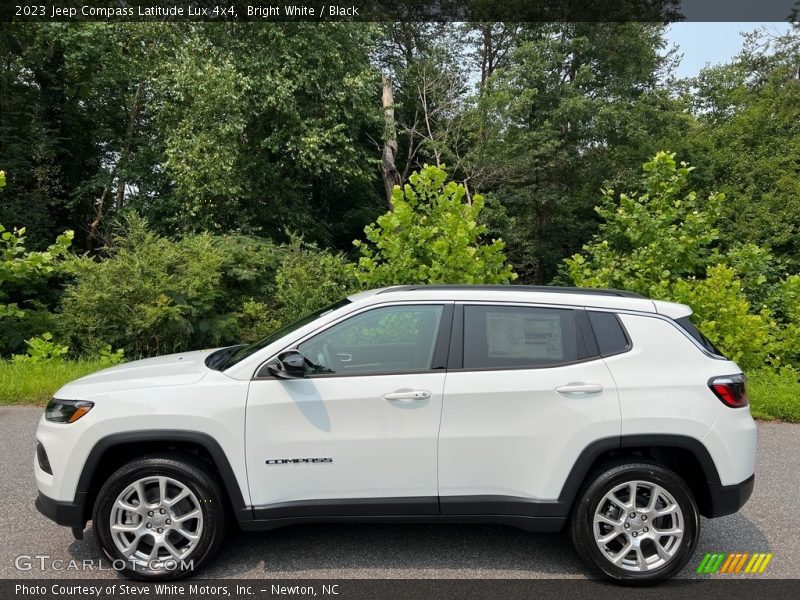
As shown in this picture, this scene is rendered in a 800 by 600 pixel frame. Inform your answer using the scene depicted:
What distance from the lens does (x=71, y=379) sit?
7953 millimetres

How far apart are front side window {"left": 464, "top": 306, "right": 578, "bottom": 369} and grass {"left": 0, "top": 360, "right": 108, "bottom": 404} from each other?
5.92 meters

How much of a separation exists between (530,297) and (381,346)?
99 cm

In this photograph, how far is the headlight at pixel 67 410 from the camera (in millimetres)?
3570

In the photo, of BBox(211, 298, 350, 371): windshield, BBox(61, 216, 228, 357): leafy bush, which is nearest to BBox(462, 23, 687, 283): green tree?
BBox(61, 216, 228, 357): leafy bush

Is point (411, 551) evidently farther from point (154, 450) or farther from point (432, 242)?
point (432, 242)

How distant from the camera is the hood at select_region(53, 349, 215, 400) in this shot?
11.9 feet

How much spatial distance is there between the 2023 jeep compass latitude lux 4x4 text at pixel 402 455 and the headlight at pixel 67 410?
1 cm

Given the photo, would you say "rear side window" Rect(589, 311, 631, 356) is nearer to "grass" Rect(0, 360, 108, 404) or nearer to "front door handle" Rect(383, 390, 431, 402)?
"front door handle" Rect(383, 390, 431, 402)

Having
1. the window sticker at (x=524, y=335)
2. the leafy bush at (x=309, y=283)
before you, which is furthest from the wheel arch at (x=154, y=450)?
the leafy bush at (x=309, y=283)

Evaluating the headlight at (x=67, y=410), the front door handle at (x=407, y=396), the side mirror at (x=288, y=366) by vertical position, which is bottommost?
the headlight at (x=67, y=410)

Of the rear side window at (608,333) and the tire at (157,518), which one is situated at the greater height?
the rear side window at (608,333)

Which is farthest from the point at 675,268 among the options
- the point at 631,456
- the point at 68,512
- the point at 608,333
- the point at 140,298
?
the point at 68,512

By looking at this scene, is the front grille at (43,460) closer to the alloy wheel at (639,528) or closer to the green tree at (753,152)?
the alloy wheel at (639,528)

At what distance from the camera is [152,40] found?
1917cm
